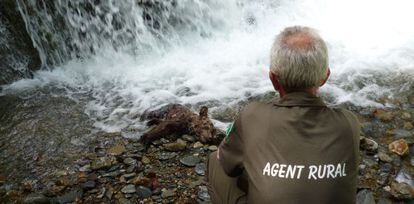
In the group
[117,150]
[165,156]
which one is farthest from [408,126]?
[117,150]

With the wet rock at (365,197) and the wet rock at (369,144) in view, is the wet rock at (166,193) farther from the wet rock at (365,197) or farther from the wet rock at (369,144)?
the wet rock at (369,144)

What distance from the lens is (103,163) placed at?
15.1 feet

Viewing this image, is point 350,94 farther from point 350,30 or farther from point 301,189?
point 301,189

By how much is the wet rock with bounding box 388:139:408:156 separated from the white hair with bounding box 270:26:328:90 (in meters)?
2.55

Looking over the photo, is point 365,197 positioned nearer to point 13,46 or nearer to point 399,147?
point 399,147

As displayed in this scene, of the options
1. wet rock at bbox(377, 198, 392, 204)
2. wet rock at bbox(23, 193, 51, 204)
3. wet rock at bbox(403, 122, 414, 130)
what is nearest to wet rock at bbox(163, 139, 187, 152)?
wet rock at bbox(23, 193, 51, 204)

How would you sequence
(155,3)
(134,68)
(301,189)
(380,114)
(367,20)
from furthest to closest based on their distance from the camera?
(367,20) < (155,3) < (134,68) < (380,114) < (301,189)

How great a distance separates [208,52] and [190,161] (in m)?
3.45

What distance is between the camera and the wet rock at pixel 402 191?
3.93 metres

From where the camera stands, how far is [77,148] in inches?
198

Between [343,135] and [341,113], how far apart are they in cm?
14

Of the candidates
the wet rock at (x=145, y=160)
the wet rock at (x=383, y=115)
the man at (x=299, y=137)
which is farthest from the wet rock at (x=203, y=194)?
the wet rock at (x=383, y=115)

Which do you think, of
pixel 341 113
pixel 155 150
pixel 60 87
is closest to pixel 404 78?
pixel 155 150

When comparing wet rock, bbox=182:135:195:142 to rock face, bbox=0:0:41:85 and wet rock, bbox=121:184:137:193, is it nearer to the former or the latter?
wet rock, bbox=121:184:137:193
